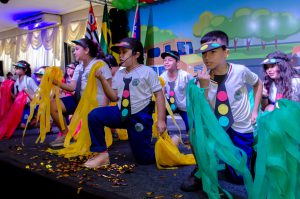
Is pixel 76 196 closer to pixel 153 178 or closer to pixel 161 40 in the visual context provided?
pixel 153 178

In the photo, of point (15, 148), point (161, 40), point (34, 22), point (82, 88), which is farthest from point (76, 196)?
point (34, 22)

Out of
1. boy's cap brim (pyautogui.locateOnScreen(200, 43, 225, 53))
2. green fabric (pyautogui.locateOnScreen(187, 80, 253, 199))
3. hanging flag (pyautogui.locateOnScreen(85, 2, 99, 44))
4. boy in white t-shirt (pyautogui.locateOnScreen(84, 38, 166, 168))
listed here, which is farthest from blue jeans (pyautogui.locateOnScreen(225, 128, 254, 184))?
hanging flag (pyautogui.locateOnScreen(85, 2, 99, 44))

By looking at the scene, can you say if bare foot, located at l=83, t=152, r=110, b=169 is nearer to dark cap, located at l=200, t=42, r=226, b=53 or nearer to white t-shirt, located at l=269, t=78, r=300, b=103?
dark cap, located at l=200, t=42, r=226, b=53

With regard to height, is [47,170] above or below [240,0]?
below

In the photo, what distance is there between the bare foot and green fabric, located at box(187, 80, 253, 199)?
4.02ft

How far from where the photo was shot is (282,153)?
58.1 inches

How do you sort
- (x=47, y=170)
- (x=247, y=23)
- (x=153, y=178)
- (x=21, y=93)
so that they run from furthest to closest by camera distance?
(x=247, y=23) < (x=21, y=93) < (x=47, y=170) < (x=153, y=178)

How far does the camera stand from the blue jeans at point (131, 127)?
2930mm

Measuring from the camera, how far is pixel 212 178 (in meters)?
1.82

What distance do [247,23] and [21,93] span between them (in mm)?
4093

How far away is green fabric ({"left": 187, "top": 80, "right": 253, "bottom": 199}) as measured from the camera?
175 centimetres

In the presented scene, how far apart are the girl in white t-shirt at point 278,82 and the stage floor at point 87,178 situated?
44.9 inches

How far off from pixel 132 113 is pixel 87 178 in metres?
0.72

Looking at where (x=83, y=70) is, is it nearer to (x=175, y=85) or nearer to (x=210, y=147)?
(x=175, y=85)
